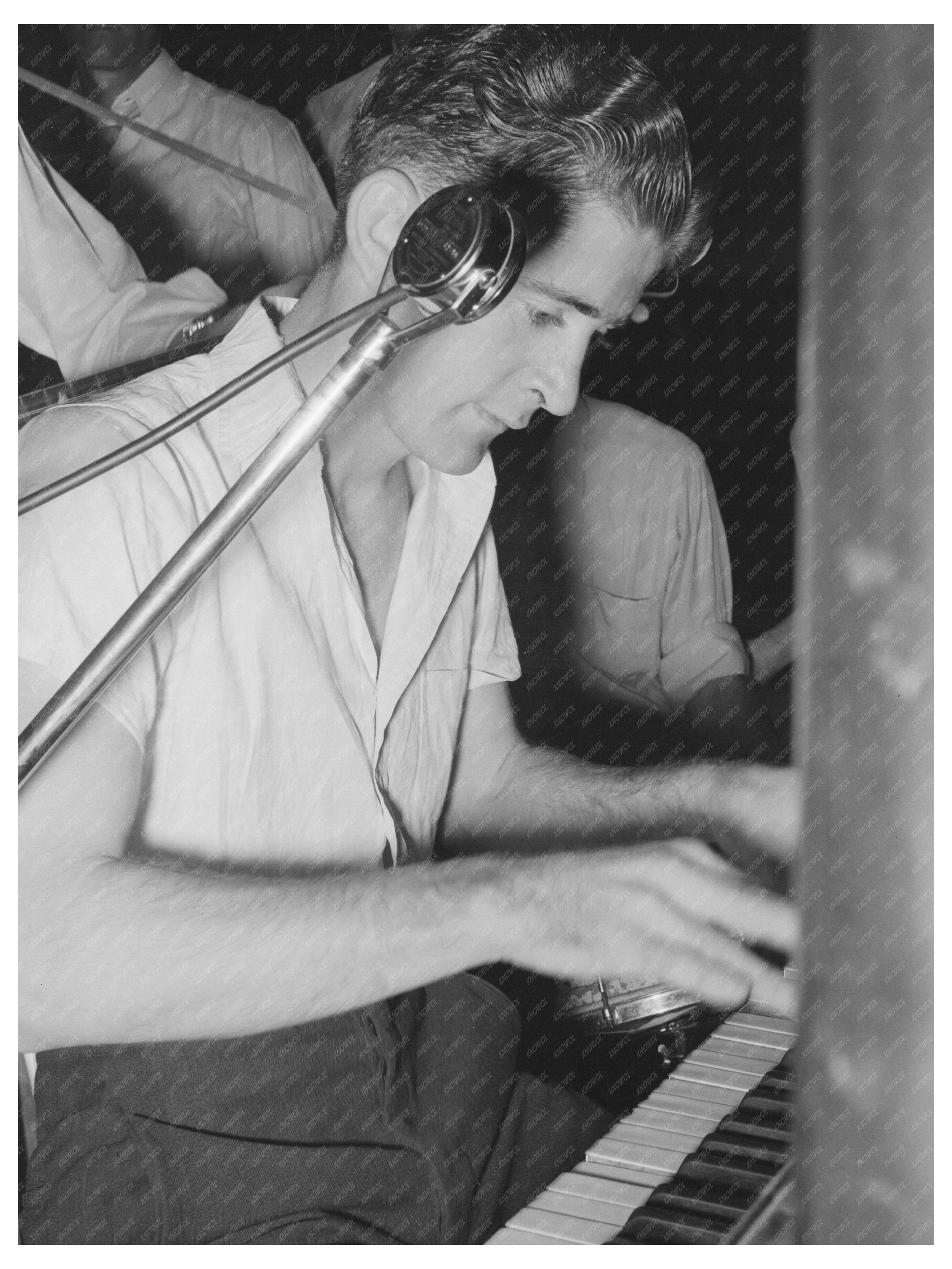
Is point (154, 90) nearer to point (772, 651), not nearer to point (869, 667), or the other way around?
point (772, 651)

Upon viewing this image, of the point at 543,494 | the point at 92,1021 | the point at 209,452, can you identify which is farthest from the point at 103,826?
the point at 543,494

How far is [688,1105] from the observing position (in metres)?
0.62

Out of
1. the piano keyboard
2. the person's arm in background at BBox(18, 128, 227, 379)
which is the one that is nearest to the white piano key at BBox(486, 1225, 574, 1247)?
the piano keyboard

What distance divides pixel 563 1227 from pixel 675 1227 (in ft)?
0.18

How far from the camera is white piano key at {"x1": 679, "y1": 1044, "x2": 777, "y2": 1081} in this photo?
646mm

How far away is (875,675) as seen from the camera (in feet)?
1.15

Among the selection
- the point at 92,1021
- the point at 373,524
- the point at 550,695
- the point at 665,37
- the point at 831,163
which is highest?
the point at 665,37

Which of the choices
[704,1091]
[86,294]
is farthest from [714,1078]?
[86,294]

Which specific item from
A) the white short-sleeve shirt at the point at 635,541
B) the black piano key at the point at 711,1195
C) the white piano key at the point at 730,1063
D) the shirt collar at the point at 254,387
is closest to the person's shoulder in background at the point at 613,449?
the white short-sleeve shirt at the point at 635,541

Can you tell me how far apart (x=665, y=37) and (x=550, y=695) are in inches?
19.8

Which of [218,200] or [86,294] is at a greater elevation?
[218,200]
